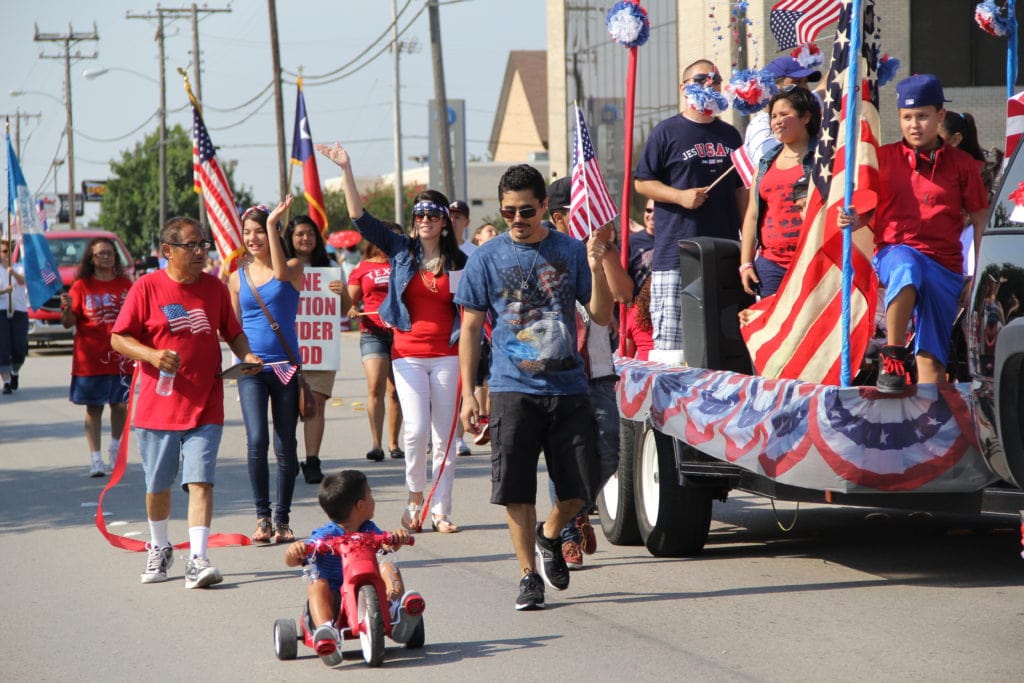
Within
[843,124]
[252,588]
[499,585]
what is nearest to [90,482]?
[252,588]

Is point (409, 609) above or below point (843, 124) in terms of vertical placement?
below

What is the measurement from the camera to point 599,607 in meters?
6.80

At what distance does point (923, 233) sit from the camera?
6.77 meters

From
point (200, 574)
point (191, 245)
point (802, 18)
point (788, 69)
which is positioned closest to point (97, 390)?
point (191, 245)

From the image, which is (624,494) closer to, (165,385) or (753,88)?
(753,88)

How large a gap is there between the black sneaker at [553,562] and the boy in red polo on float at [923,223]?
1774 mm

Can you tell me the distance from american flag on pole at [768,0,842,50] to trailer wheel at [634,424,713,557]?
3.69 meters

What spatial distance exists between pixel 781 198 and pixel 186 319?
321cm

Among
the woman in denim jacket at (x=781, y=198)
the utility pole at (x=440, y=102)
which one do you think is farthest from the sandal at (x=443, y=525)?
the utility pole at (x=440, y=102)

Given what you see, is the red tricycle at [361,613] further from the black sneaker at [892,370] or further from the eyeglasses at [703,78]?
the eyeglasses at [703,78]

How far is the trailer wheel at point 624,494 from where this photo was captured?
8172 mm

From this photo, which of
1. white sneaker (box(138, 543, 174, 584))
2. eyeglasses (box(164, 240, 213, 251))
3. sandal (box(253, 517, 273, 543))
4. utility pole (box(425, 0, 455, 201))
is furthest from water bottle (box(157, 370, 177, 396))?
utility pole (box(425, 0, 455, 201))

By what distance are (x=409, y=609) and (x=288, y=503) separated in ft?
10.3

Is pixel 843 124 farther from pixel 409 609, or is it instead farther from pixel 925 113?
pixel 409 609
